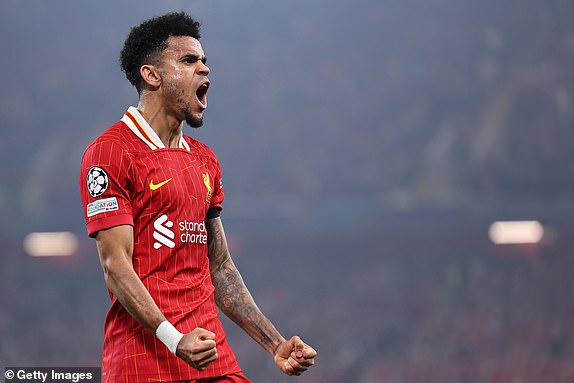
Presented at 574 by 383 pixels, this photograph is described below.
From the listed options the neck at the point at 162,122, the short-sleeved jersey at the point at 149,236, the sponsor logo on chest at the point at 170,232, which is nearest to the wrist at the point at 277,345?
the short-sleeved jersey at the point at 149,236

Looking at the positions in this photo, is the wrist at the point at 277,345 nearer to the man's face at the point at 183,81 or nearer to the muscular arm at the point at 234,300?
the muscular arm at the point at 234,300

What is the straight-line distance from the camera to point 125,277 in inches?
84.2

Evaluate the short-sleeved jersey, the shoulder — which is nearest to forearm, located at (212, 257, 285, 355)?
the short-sleeved jersey

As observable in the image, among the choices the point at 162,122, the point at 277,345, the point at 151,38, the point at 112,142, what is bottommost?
the point at 277,345

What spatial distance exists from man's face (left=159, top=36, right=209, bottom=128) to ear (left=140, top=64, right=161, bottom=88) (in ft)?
0.05

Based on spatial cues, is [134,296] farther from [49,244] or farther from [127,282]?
[49,244]

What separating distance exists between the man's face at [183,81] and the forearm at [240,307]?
50 cm

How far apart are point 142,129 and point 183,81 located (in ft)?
0.62

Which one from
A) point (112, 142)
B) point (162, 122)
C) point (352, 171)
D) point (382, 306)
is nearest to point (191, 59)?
point (162, 122)

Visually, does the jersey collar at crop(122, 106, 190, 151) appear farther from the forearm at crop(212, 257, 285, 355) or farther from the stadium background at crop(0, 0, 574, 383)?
the stadium background at crop(0, 0, 574, 383)

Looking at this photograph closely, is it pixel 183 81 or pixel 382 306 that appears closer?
pixel 183 81

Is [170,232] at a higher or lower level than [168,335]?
higher

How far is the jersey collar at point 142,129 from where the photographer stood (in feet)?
7.84

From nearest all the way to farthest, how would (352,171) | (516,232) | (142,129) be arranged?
(142,129), (516,232), (352,171)
